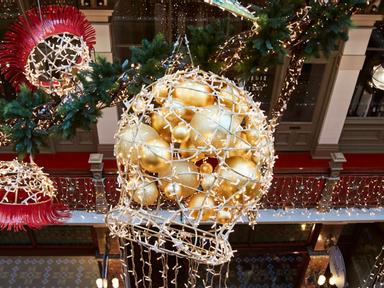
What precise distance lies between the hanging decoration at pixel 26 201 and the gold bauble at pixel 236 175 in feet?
4.66

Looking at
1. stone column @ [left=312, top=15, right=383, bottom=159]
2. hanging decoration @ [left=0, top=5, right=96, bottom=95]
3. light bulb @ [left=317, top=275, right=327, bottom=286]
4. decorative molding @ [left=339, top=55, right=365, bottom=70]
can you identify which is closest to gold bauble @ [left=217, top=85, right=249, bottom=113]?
hanging decoration @ [left=0, top=5, right=96, bottom=95]

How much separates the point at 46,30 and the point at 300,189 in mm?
4520

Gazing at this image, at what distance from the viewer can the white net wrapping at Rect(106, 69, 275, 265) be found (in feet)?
6.31

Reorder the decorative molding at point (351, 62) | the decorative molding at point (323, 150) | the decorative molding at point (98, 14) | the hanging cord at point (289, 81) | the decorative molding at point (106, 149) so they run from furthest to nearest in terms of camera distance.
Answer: the decorative molding at point (323, 150), the decorative molding at point (106, 149), the decorative molding at point (351, 62), the decorative molding at point (98, 14), the hanging cord at point (289, 81)

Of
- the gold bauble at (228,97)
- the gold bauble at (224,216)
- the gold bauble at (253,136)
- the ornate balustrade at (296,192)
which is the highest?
the gold bauble at (228,97)

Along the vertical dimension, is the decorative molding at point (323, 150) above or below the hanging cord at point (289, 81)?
below

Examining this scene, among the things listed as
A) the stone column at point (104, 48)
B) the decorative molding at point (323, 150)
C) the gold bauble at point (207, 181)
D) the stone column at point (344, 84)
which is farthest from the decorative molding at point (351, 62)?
Result: the gold bauble at point (207, 181)

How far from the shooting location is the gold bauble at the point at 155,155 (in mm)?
1913

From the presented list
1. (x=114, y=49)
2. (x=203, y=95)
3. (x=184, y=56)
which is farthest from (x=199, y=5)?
(x=203, y=95)

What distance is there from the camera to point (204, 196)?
2.02 m

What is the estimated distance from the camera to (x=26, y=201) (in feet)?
9.27

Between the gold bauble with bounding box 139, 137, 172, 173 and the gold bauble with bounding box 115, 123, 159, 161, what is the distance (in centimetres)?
3

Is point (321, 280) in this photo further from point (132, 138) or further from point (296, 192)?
point (132, 138)

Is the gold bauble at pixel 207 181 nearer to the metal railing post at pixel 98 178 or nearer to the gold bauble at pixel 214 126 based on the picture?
the gold bauble at pixel 214 126
